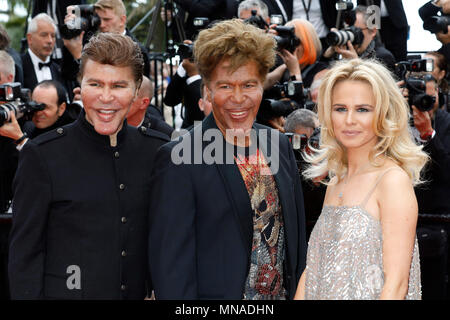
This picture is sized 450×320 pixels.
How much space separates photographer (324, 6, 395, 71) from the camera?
5.50 m

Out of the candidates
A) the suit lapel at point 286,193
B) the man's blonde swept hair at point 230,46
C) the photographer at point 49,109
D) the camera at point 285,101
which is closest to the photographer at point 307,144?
the camera at point 285,101

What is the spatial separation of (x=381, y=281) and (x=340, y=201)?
37cm

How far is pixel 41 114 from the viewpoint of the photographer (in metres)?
5.52

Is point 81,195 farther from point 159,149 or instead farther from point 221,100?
point 221,100

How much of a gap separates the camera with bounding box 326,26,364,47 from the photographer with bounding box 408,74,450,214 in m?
0.73

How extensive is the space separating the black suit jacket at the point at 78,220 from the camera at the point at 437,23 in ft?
10.9

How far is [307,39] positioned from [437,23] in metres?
1.00

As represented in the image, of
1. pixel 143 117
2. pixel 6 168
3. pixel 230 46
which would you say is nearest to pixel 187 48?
pixel 143 117

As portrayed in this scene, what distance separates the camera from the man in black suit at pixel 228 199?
2.78 meters

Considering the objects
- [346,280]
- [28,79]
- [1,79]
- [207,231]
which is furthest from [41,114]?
[346,280]

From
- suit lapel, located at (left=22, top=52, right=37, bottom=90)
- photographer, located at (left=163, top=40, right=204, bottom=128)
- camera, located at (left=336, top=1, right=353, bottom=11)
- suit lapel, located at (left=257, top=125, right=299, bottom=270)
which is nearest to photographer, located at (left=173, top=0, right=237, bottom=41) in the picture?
photographer, located at (left=163, top=40, right=204, bottom=128)

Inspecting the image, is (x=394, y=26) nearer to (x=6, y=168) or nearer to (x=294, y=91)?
(x=294, y=91)

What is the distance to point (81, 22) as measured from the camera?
18.5 ft

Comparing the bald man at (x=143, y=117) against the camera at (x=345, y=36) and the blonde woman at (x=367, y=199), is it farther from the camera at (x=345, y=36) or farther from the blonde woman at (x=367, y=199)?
the blonde woman at (x=367, y=199)
